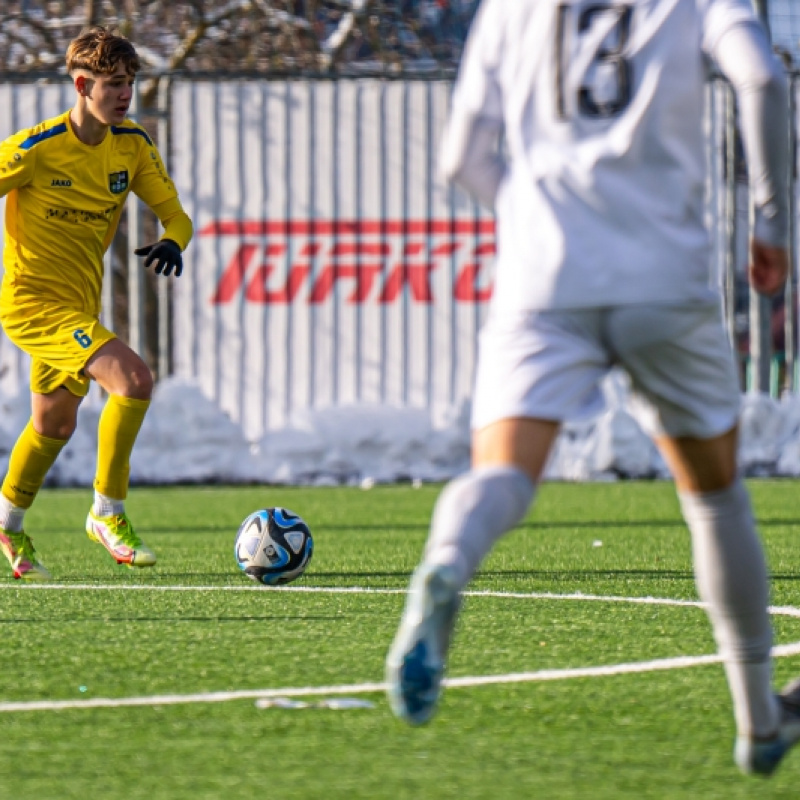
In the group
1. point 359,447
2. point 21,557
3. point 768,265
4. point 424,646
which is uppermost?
point 768,265

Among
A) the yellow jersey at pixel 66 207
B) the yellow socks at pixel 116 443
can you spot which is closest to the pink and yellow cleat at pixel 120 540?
the yellow socks at pixel 116 443

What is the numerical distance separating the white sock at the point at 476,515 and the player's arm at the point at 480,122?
22.0 inches

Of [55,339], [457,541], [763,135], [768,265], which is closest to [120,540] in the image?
[55,339]

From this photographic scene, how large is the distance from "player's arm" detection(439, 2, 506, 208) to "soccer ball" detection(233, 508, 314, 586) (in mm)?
3275

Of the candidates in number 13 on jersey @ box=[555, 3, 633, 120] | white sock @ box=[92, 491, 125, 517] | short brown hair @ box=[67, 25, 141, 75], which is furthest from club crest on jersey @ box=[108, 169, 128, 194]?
number 13 on jersey @ box=[555, 3, 633, 120]

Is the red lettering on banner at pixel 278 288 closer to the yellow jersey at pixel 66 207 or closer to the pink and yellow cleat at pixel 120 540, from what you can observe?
the yellow jersey at pixel 66 207

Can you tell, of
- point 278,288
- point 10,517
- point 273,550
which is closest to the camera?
point 273,550

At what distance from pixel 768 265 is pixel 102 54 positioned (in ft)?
13.4

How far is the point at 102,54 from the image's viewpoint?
22.1 feet

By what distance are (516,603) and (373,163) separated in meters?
9.08

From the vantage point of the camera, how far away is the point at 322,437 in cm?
1435

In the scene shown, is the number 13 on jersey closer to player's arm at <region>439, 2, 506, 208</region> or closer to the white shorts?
player's arm at <region>439, 2, 506, 208</region>

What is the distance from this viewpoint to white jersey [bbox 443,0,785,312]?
3186 mm

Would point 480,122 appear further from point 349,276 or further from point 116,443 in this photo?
point 349,276
